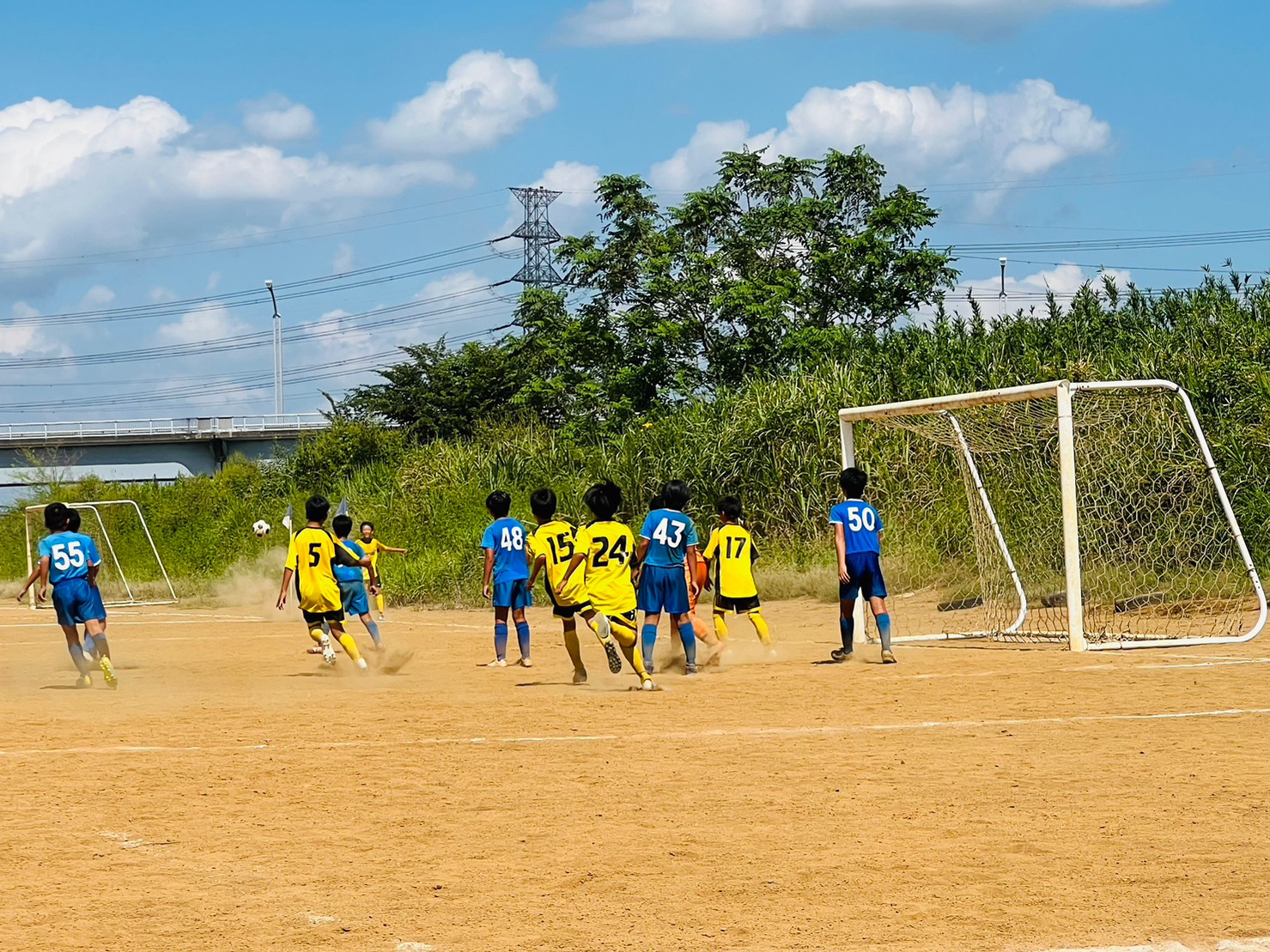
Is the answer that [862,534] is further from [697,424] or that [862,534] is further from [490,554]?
[697,424]

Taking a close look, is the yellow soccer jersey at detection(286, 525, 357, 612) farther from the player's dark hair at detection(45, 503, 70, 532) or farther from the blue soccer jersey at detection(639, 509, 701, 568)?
the blue soccer jersey at detection(639, 509, 701, 568)

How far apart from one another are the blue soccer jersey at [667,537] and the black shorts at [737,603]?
1192 millimetres

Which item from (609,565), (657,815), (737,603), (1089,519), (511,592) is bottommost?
(657,815)

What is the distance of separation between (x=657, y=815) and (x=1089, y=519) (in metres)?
11.3

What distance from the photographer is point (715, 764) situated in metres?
8.48

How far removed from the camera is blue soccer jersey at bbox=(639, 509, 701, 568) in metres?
13.0

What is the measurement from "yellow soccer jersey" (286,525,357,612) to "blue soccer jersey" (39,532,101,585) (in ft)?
5.85

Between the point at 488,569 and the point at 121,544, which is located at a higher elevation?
the point at 121,544

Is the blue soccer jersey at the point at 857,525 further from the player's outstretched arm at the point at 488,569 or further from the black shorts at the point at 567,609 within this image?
the player's outstretched arm at the point at 488,569

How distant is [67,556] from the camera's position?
1351 centimetres

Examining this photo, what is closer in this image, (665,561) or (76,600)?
(665,561)

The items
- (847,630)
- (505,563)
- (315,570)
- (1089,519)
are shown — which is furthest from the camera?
(1089,519)

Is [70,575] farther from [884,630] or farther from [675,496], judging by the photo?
[884,630]

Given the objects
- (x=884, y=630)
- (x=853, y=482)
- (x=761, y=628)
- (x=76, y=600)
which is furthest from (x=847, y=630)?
(x=76, y=600)
